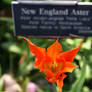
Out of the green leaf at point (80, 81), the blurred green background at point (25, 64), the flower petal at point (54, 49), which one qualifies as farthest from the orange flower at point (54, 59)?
the blurred green background at point (25, 64)

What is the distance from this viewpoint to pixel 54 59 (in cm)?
64

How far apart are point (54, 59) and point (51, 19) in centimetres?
35

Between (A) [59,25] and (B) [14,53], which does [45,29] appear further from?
(B) [14,53]

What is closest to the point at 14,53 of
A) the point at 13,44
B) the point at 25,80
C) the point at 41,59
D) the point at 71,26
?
the point at 13,44

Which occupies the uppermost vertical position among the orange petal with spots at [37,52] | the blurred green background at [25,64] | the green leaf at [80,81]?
the orange petal with spots at [37,52]

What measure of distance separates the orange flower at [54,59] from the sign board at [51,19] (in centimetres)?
33

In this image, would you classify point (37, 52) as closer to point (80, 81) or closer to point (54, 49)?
point (54, 49)

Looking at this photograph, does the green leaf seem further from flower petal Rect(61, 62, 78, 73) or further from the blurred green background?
the blurred green background

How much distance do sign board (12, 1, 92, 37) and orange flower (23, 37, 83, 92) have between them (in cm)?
33

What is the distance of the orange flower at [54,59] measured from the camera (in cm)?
60

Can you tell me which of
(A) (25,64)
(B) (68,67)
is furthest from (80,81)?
(A) (25,64)

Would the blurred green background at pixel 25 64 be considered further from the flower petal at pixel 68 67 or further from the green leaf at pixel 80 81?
the flower petal at pixel 68 67

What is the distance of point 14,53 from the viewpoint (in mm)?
1331

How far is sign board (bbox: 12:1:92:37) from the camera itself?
89 cm
